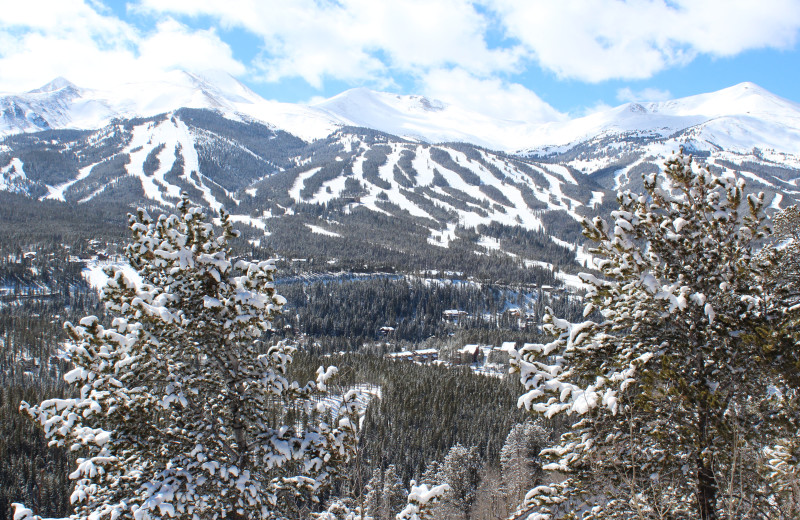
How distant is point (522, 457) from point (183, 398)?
43.9 metres

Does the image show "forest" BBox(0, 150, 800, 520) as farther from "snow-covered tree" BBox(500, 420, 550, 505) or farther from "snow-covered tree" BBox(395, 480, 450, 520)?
"snow-covered tree" BBox(500, 420, 550, 505)

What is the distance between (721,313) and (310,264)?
635 ft

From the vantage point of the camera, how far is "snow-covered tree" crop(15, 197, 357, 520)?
27.9 feet

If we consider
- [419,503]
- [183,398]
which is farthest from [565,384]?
[183,398]

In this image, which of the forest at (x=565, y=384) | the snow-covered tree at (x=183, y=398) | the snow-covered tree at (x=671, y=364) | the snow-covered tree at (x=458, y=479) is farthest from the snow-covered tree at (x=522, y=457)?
the snow-covered tree at (x=183, y=398)

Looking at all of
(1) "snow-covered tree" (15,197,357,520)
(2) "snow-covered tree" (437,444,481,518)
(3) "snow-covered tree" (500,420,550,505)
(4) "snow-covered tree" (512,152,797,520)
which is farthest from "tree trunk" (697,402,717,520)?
(2) "snow-covered tree" (437,444,481,518)

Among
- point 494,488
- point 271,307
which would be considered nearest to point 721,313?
point 271,307

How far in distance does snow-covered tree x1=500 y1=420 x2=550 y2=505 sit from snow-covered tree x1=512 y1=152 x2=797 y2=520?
1450 inches

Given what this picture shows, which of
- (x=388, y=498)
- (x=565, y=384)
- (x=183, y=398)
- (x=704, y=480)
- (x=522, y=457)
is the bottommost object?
(x=388, y=498)

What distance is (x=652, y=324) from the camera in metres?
8.14

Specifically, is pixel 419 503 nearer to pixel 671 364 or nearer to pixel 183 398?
pixel 183 398

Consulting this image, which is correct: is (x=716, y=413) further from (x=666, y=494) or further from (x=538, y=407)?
(x=538, y=407)

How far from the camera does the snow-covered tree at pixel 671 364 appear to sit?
7.31 m

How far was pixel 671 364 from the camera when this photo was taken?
310 inches
